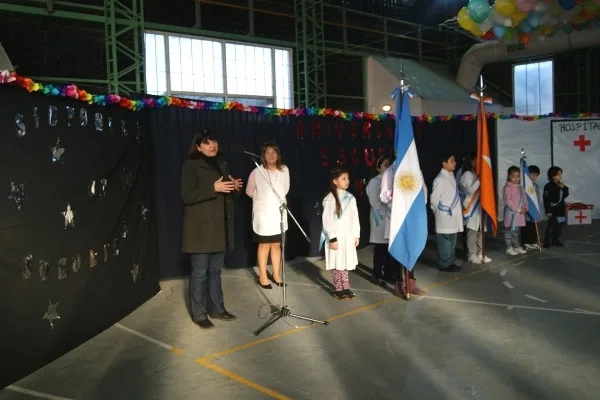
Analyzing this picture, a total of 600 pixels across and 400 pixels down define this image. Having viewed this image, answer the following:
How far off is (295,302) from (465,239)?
322cm

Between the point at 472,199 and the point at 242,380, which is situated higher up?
the point at 472,199

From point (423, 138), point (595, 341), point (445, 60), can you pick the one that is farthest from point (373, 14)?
point (595, 341)

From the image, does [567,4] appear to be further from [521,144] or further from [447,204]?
[521,144]

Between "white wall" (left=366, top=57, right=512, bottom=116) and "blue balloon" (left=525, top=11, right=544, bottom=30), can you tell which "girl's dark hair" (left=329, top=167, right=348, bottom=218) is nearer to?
"blue balloon" (left=525, top=11, right=544, bottom=30)

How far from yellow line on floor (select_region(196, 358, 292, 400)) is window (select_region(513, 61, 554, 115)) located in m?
16.1

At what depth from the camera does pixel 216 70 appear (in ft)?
41.3

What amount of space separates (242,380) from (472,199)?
4562mm

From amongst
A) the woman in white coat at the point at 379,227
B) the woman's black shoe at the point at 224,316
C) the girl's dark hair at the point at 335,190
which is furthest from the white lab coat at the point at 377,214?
the woman's black shoe at the point at 224,316

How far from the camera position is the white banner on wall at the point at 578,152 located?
429 inches

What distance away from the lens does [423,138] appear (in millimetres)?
9305

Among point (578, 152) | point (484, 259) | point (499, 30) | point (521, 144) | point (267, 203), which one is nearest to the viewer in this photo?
point (267, 203)

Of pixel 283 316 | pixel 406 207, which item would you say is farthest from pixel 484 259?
pixel 283 316

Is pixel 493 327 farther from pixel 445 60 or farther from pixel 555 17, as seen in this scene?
pixel 445 60

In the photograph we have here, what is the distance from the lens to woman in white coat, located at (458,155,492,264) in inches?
276
